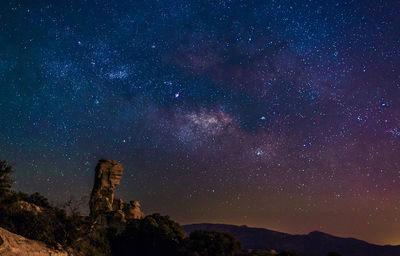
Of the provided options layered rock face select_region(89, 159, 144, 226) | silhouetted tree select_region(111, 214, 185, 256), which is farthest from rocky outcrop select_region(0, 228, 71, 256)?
layered rock face select_region(89, 159, 144, 226)

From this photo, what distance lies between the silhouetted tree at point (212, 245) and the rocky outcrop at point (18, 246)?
97.1 feet

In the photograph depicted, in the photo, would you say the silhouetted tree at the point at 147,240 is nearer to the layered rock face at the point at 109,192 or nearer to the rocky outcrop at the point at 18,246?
the layered rock face at the point at 109,192

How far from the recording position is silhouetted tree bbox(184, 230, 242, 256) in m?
50.4

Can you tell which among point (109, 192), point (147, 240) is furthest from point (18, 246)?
point (109, 192)

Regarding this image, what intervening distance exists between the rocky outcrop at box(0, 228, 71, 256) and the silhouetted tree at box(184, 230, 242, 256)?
29609mm

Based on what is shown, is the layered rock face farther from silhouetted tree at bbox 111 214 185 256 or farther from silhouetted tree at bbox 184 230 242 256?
silhouetted tree at bbox 184 230 242 256

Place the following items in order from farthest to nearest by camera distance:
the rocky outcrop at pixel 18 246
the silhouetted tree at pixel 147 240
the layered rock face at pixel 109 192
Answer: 1. the layered rock face at pixel 109 192
2. the silhouetted tree at pixel 147 240
3. the rocky outcrop at pixel 18 246

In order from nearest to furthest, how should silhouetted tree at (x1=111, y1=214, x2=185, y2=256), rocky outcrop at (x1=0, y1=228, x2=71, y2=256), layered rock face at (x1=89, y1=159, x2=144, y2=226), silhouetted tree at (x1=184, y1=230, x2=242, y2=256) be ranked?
rocky outcrop at (x1=0, y1=228, x2=71, y2=256) < silhouetted tree at (x1=184, y1=230, x2=242, y2=256) < silhouetted tree at (x1=111, y1=214, x2=185, y2=256) < layered rock face at (x1=89, y1=159, x2=144, y2=226)

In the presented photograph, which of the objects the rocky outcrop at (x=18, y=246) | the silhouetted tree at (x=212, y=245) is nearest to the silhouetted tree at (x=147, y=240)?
the silhouetted tree at (x=212, y=245)

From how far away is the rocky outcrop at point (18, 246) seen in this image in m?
18.9

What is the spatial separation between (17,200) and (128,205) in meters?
44.8

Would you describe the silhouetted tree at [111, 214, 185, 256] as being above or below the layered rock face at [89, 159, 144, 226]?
below

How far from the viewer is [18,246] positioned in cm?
2052

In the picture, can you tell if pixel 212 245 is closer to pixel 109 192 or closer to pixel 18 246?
pixel 109 192
